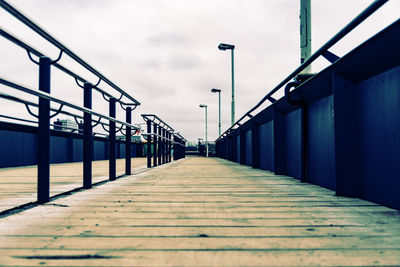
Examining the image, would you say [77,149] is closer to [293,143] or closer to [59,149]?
[59,149]

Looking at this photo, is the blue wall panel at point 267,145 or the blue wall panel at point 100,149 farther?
the blue wall panel at point 100,149

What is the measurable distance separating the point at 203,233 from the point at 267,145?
5.94m

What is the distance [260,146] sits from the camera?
852 centimetres

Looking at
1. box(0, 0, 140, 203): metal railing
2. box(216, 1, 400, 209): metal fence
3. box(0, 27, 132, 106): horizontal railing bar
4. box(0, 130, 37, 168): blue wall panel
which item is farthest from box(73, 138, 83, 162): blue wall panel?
box(216, 1, 400, 209): metal fence

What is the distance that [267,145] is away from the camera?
7668 millimetres

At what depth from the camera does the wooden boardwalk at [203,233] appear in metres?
1.56

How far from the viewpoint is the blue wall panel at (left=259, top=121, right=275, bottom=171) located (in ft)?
23.8

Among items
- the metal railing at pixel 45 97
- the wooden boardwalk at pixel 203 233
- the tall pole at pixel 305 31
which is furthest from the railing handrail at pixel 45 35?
the tall pole at pixel 305 31

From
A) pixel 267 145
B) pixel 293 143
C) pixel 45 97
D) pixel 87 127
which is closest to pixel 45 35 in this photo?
pixel 45 97

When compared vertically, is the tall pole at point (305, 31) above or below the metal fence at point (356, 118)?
above

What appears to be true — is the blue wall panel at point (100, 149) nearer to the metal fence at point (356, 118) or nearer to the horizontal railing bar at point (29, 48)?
the horizontal railing bar at point (29, 48)

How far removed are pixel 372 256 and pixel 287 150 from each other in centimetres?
460

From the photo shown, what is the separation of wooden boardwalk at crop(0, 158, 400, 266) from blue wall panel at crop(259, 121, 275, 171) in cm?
401

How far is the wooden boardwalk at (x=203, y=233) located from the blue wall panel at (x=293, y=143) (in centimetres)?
219
